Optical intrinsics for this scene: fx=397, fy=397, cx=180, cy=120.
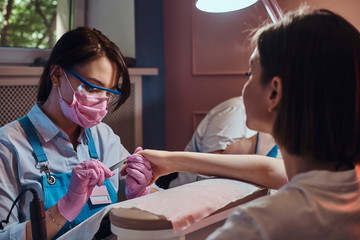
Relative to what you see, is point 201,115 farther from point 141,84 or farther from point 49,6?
point 49,6

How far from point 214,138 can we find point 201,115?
80 cm

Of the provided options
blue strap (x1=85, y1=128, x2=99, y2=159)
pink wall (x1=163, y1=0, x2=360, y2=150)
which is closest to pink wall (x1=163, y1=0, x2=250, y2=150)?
pink wall (x1=163, y1=0, x2=360, y2=150)

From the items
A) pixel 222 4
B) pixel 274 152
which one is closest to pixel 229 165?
pixel 274 152

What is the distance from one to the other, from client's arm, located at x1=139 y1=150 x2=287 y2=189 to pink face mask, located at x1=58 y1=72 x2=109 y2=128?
9.2 inches

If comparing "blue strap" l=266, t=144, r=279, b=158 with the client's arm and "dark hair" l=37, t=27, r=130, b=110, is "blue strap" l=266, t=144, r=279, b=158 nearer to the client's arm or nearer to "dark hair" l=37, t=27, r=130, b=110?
the client's arm

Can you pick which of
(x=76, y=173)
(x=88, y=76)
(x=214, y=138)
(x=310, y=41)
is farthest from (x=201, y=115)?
(x=310, y=41)

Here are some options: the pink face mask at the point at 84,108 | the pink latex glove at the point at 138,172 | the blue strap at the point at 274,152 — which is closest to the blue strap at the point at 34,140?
the pink face mask at the point at 84,108

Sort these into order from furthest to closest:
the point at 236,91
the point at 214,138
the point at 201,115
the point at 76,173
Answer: the point at 201,115
the point at 236,91
the point at 214,138
the point at 76,173

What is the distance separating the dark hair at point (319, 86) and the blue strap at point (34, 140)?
89cm

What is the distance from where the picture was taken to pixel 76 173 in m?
1.27

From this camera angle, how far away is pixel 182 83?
9.75 ft

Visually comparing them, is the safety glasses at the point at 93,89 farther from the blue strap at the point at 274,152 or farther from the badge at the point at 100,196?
the blue strap at the point at 274,152

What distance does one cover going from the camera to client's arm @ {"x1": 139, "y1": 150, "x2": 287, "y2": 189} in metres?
1.26

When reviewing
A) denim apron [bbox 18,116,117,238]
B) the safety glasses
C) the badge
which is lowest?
the badge
